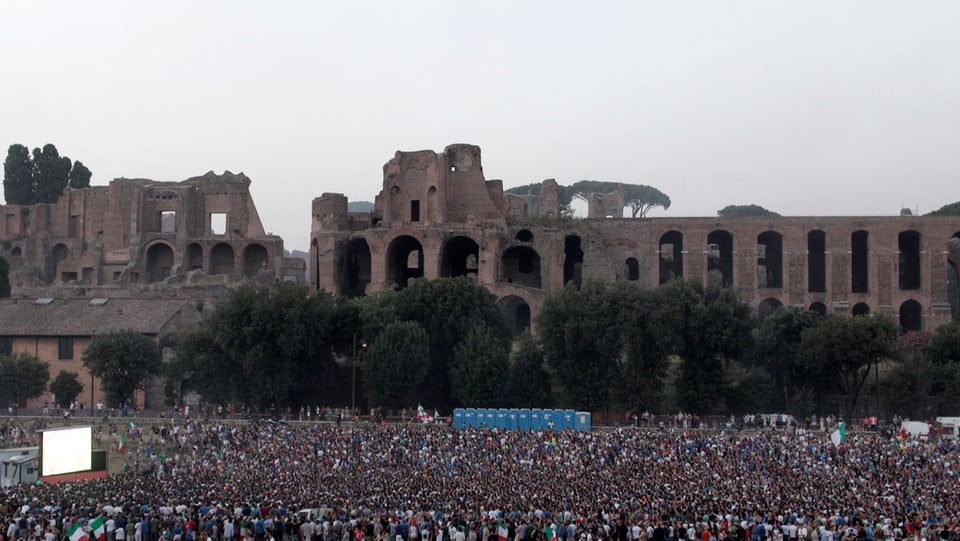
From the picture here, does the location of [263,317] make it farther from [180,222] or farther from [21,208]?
[21,208]

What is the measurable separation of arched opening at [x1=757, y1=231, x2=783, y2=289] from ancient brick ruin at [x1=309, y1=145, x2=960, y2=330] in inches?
3.6

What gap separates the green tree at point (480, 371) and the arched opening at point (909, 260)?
32.4 meters

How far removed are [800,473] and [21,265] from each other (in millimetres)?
68668

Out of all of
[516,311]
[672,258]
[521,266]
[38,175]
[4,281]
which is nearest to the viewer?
[516,311]

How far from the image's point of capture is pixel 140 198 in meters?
82.4

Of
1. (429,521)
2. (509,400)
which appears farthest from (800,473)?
(509,400)

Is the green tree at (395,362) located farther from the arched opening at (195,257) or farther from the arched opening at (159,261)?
the arched opening at (159,261)

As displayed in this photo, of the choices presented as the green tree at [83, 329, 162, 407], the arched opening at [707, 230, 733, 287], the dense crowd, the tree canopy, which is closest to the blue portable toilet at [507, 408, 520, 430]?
the dense crowd

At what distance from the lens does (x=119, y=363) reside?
181 feet

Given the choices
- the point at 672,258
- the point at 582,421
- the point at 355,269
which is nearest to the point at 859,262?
the point at 672,258

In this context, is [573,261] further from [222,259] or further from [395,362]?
[395,362]

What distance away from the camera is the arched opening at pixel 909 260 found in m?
72.7

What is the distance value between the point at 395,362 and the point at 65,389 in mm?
17887

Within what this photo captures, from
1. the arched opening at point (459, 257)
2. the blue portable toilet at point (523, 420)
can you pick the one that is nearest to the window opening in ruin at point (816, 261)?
the arched opening at point (459, 257)
